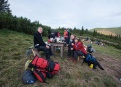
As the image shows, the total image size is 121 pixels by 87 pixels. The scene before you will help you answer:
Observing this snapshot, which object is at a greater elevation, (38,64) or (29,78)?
(38,64)

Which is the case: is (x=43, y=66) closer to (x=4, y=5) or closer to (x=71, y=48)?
(x=71, y=48)

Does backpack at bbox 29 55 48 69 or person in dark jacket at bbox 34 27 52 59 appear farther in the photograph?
person in dark jacket at bbox 34 27 52 59

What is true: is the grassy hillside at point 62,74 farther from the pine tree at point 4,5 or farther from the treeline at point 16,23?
the pine tree at point 4,5

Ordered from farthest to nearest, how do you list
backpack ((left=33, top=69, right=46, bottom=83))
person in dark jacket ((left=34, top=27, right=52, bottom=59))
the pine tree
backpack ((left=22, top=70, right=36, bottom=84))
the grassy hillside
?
the pine tree, person in dark jacket ((left=34, top=27, right=52, bottom=59)), the grassy hillside, backpack ((left=33, top=69, right=46, bottom=83)), backpack ((left=22, top=70, right=36, bottom=84))

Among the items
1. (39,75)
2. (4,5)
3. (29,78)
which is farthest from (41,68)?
(4,5)

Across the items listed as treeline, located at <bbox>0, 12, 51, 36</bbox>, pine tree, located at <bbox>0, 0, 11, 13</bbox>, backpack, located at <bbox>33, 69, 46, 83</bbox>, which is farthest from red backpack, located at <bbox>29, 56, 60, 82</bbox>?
pine tree, located at <bbox>0, 0, 11, 13</bbox>

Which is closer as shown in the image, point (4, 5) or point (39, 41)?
point (39, 41)

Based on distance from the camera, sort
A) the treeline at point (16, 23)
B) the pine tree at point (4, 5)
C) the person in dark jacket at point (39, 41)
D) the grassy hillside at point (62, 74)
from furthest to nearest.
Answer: the pine tree at point (4, 5) < the treeline at point (16, 23) < the person in dark jacket at point (39, 41) < the grassy hillside at point (62, 74)

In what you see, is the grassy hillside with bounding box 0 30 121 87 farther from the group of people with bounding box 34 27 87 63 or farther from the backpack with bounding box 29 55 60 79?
the group of people with bounding box 34 27 87 63

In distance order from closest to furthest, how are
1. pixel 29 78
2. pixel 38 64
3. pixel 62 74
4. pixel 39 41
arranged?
pixel 29 78, pixel 38 64, pixel 62 74, pixel 39 41

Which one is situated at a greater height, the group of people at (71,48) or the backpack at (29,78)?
the group of people at (71,48)

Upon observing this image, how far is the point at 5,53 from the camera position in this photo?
22.2 feet

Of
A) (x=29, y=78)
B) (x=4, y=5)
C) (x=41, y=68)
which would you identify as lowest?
(x=29, y=78)

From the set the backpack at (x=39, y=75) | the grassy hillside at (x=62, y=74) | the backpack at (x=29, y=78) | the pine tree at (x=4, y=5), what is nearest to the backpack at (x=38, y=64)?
the backpack at (x=39, y=75)
